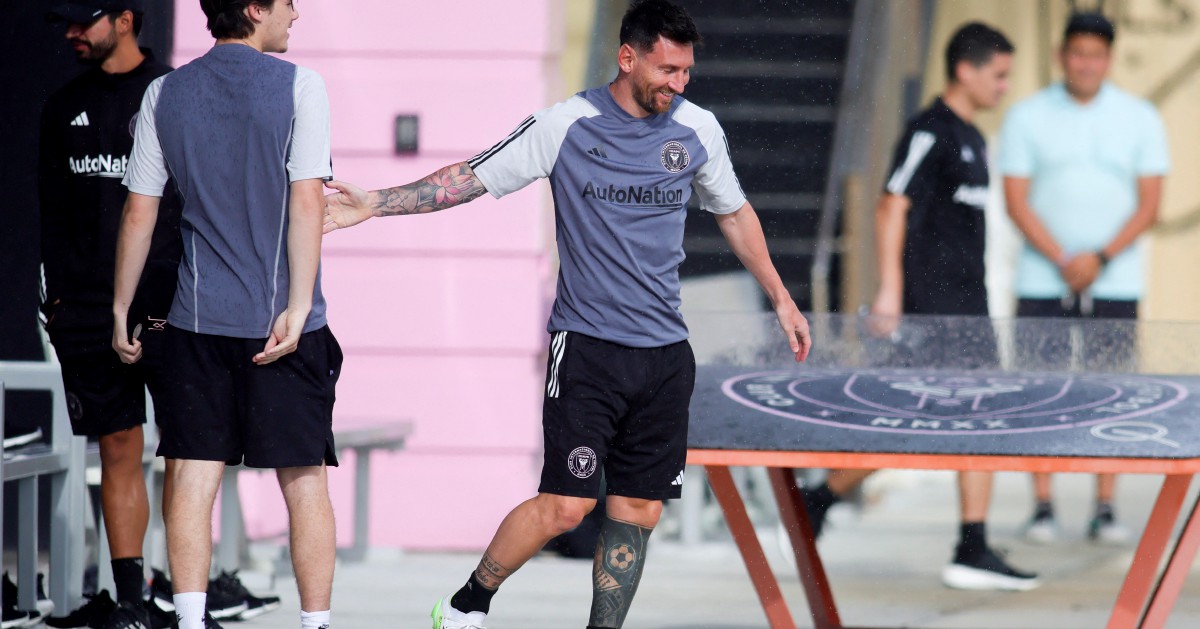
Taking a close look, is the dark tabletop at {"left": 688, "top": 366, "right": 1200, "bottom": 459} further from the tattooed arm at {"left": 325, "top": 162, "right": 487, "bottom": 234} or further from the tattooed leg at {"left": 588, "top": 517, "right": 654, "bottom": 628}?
the tattooed arm at {"left": 325, "top": 162, "right": 487, "bottom": 234}

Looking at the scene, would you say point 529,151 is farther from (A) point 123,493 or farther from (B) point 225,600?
(B) point 225,600

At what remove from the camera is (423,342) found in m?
6.14

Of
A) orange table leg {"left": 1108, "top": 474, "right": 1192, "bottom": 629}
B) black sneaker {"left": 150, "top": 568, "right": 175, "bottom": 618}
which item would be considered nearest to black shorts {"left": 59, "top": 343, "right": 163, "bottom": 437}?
black sneaker {"left": 150, "top": 568, "right": 175, "bottom": 618}

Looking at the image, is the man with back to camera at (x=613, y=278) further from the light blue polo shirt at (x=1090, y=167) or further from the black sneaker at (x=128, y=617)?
the light blue polo shirt at (x=1090, y=167)

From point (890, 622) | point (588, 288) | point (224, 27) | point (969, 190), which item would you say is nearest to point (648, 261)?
point (588, 288)

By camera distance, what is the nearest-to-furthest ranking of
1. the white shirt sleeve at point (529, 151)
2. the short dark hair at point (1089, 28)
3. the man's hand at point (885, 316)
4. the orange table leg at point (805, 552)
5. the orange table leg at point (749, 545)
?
the white shirt sleeve at point (529, 151)
the orange table leg at point (749, 545)
the orange table leg at point (805, 552)
the man's hand at point (885, 316)
the short dark hair at point (1089, 28)

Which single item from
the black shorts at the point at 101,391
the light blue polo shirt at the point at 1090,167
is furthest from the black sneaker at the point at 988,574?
the black shorts at the point at 101,391

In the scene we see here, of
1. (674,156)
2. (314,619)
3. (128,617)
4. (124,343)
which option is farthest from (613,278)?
(128,617)

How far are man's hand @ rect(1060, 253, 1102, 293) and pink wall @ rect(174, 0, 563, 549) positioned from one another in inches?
74.5

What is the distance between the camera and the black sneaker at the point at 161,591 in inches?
175

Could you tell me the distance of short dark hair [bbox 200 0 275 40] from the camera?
11.2 feet

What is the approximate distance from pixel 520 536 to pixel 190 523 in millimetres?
698

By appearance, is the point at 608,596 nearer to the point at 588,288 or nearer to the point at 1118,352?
the point at 588,288

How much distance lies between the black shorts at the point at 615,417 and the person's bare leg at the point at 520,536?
0.03 metres
